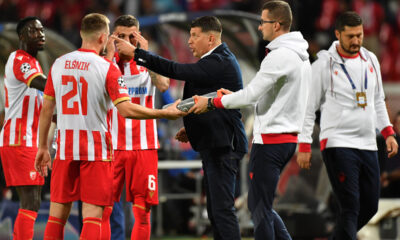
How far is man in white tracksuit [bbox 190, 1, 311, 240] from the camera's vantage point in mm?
5770

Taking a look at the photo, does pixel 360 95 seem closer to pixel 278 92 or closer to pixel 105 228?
pixel 278 92

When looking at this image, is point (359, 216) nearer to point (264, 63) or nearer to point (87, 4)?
point (264, 63)

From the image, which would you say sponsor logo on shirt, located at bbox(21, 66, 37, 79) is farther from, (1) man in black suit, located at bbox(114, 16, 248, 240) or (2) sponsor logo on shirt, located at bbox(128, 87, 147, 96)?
(1) man in black suit, located at bbox(114, 16, 248, 240)

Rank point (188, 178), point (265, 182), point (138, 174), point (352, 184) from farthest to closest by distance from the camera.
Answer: point (188, 178) → point (138, 174) → point (352, 184) → point (265, 182)

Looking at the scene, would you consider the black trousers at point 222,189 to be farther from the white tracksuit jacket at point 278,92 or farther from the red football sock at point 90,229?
the red football sock at point 90,229

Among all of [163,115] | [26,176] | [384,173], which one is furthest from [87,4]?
[163,115]

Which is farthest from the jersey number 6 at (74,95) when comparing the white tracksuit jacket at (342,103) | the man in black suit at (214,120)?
the white tracksuit jacket at (342,103)

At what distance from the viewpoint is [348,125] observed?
661cm

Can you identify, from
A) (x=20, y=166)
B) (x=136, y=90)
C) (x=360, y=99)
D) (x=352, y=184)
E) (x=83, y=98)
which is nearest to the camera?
(x=83, y=98)

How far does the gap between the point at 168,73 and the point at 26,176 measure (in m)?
1.99

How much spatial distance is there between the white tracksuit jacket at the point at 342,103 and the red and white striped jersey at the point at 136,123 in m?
1.42

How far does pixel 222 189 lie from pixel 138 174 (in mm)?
1059

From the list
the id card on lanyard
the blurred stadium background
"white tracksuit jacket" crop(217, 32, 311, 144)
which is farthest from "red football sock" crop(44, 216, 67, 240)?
the blurred stadium background

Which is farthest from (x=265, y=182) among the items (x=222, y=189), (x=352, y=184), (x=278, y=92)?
(x=352, y=184)
